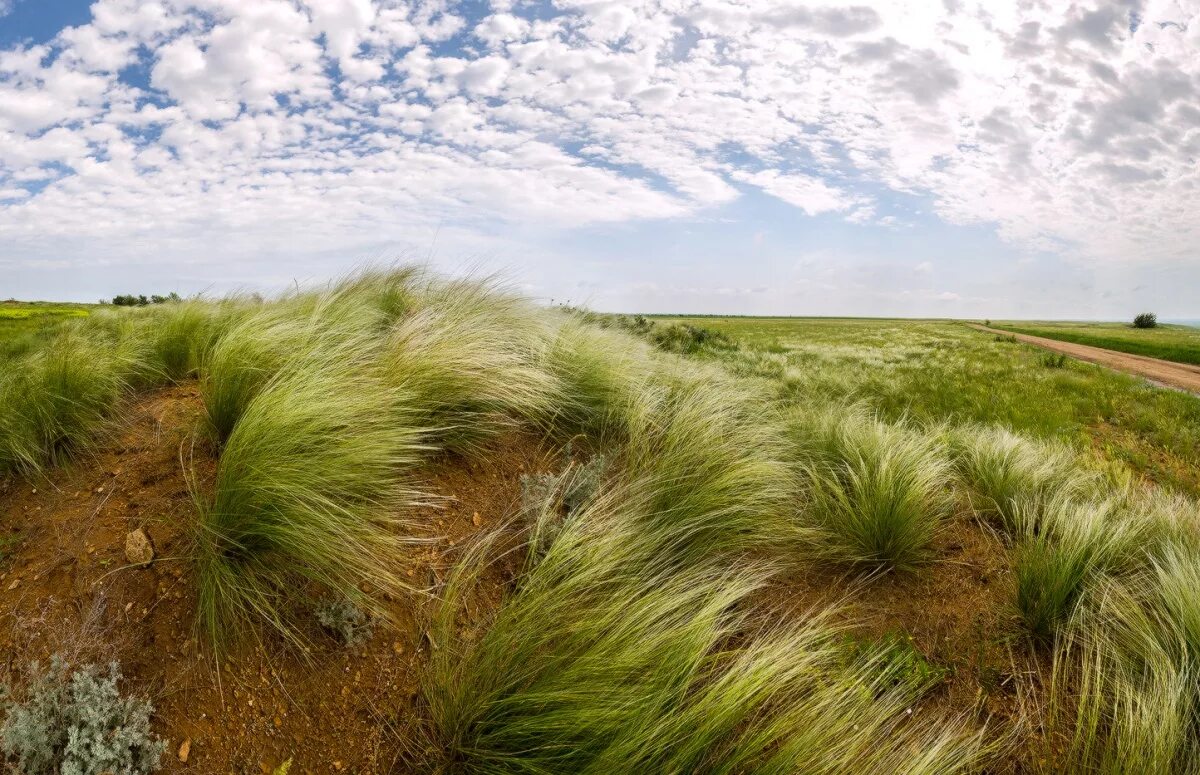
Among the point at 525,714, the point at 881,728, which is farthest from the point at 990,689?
the point at 525,714

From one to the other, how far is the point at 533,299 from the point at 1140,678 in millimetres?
5104

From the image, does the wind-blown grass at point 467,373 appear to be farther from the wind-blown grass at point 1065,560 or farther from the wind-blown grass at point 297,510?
the wind-blown grass at point 1065,560

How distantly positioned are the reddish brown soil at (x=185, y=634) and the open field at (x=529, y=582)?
11mm

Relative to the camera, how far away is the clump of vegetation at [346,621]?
7.03 feet

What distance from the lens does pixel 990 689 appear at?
89.4 inches

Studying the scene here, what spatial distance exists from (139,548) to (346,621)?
3.52ft

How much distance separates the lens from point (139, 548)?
2.46 metres

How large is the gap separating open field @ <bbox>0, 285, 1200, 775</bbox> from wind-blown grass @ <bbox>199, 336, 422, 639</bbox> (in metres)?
0.02

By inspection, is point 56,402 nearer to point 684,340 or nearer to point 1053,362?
point 684,340

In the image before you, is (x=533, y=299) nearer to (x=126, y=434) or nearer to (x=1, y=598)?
(x=126, y=434)

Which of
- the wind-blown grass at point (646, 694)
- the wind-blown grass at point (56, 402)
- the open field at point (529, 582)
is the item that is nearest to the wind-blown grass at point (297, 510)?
the open field at point (529, 582)

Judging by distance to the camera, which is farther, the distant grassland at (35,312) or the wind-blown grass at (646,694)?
the distant grassland at (35,312)

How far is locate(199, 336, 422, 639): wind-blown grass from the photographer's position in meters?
2.20

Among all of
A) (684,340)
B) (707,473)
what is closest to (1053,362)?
(684,340)
